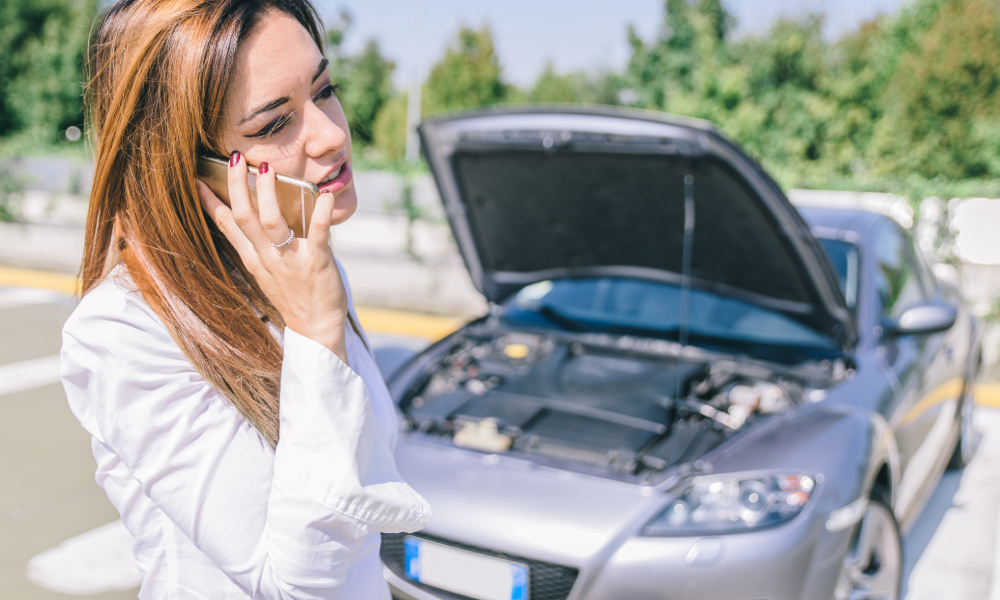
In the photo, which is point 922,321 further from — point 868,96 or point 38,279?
point 868,96

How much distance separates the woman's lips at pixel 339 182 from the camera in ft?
3.29

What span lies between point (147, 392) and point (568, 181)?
2461 mm

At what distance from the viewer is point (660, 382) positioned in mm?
3051

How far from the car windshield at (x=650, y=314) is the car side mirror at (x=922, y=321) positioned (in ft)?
0.91

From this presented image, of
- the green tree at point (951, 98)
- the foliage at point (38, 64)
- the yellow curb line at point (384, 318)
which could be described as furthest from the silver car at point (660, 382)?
the foliage at point (38, 64)

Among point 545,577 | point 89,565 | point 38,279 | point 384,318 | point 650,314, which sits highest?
point 650,314

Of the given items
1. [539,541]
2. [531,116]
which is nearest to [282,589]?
[539,541]

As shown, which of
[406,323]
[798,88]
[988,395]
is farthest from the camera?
[798,88]

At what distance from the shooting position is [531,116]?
9.05 feet

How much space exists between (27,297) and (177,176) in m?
9.27

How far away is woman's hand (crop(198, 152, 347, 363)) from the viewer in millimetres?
887

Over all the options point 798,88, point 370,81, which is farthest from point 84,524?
point 370,81

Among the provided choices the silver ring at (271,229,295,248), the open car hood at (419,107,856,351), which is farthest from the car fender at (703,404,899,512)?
the silver ring at (271,229,295,248)

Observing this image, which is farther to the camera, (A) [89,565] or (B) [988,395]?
(B) [988,395]
